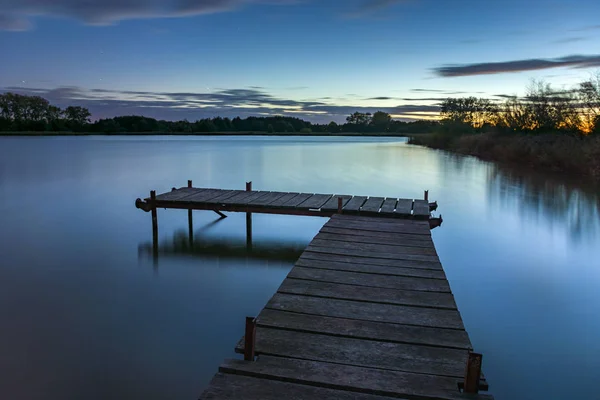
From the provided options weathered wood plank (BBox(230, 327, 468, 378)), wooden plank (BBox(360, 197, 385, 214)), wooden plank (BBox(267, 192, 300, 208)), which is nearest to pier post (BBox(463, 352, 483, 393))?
weathered wood plank (BBox(230, 327, 468, 378))

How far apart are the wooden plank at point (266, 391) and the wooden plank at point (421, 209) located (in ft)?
19.6

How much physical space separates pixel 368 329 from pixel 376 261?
203 centimetres

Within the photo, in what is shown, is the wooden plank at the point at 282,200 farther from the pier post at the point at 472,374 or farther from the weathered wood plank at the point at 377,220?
the pier post at the point at 472,374

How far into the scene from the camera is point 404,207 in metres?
9.20

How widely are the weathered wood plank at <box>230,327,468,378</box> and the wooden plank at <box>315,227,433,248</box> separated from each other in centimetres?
323

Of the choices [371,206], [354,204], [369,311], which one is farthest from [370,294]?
[354,204]

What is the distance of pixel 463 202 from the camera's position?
1667 cm

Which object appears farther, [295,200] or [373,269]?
[295,200]

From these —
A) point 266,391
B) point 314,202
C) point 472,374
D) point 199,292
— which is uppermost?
point 314,202

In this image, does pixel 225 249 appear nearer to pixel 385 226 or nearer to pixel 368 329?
pixel 385 226

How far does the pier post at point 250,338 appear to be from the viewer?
3088mm

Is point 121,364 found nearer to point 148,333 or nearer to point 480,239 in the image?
point 148,333

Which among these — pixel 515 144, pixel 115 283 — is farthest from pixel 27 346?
pixel 515 144

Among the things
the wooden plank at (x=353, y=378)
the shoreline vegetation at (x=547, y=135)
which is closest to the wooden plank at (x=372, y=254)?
the wooden plank at (x=353, y=378)
